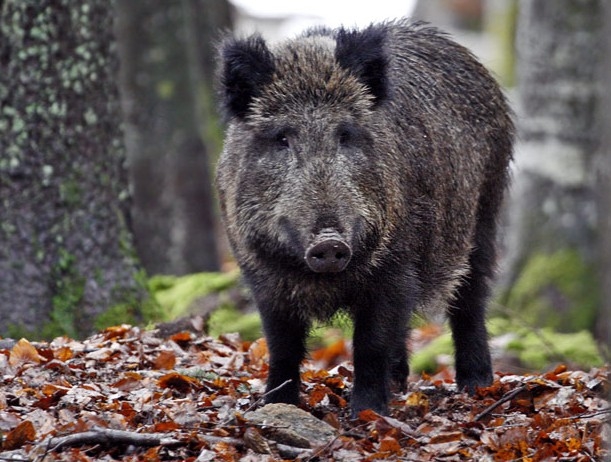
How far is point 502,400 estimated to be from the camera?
559 centimetres

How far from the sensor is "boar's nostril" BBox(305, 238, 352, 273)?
201 inches

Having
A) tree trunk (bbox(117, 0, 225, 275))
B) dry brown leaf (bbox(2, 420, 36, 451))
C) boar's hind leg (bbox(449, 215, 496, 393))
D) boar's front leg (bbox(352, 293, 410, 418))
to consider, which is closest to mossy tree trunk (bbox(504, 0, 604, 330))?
tree trunk (bbox(117, 0, 225, 275))

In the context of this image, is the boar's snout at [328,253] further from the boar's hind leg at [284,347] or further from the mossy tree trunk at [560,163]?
the mossy tree trunk at [560,163]

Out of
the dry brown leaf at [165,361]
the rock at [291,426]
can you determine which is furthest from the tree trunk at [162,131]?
the rock at [291,426]

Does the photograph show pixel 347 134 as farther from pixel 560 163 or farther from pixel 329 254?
pixel 560 163

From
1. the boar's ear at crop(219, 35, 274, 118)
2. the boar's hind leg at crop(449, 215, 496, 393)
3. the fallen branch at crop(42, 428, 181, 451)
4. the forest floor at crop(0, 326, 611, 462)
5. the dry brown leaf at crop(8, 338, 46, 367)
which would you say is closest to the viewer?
the fallen branch at crop(42, 428, 181, 451)

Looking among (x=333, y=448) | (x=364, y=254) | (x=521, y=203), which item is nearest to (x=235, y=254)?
(x=364, y=254)

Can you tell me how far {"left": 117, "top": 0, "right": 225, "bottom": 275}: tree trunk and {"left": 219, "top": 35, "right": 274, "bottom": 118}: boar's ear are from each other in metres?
6.55

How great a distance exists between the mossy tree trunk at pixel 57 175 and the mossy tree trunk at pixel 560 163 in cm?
527

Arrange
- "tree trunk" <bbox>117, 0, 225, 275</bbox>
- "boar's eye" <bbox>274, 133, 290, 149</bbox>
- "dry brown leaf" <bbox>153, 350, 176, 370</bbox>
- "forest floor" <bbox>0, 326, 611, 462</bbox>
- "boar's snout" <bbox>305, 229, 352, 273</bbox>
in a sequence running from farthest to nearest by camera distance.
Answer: "tree trunk" <bbox>117, 0, 225, 275</bbox> < "dry brown leaf" <bbox>153, 350, 176, 370</bbox> < "boar's eye" <bbox>274, 133, 290, 149</bbox> < "boar's snout" <bbox>305, 229, 352, 273</bbox> < "forest floor" <bbox>0, 326, 611, 462</bbox>

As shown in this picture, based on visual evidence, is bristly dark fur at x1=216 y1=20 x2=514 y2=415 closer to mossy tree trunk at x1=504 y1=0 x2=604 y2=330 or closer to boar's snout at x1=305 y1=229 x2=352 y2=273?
boar's snout at x1=305 y1=229 x2=352 y2=273

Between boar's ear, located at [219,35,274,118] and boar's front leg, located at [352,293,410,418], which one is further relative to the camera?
boar's ear, located at [219,35,274,118]

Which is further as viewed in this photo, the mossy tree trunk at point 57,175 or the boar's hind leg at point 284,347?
the mossy tree trunk at point 57,175

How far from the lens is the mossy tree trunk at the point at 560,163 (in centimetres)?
1147
